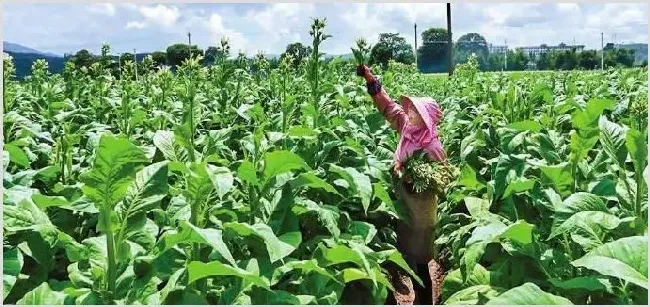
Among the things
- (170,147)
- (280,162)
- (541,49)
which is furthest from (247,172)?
(541,49)

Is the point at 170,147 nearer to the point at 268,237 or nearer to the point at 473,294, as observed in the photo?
the point at 268,237

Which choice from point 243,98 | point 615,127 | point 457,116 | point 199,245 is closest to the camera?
point 199,245

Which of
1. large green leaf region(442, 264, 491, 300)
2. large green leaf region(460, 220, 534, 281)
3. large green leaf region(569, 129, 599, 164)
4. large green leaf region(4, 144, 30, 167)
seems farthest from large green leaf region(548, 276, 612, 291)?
large green leaf region(4, 144, 30, 167)

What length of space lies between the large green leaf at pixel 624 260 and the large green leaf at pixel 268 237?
843 millimetres

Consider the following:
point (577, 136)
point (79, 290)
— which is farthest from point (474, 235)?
point (79, 290)

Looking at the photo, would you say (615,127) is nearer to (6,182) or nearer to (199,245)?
(199,245)

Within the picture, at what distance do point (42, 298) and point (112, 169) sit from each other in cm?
42

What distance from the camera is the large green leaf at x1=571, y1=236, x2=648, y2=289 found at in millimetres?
1831

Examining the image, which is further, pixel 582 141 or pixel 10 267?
pixel 582 141

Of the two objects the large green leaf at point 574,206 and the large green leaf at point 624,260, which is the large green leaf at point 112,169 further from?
the large green leaf at point 574,206

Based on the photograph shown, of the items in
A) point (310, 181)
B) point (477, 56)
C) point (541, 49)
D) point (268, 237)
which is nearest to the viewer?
point (268, 237)

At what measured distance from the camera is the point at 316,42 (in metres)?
4.14

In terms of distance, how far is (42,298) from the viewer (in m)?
1.99

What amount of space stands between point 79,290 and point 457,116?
4355 millimetres
